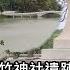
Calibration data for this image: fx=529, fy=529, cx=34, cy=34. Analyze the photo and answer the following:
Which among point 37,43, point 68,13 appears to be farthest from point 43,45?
point 68,13

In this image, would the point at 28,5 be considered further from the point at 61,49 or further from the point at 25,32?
the point at 61,49

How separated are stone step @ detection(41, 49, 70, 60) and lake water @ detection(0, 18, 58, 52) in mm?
91

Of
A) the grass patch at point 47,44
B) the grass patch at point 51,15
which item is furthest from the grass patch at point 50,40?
Answer: the grass patch at point 51,15

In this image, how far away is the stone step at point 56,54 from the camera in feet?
13.3

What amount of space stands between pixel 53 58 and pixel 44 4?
0.42 meters

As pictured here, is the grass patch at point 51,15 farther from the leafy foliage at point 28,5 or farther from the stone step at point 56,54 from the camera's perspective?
the stone step at point 56,54

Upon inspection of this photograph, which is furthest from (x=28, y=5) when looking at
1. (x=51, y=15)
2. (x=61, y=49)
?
(x=61, y=49)

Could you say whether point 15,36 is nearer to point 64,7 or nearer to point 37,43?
point 37,43

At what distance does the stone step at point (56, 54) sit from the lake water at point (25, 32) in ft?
0.30

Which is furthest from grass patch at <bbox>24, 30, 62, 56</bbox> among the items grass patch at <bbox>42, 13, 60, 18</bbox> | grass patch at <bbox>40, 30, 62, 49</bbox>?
grass patch at <bbox>42, 13, 60, 18</bbox>

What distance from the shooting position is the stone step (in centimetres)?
405

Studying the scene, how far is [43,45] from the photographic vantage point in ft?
13.4

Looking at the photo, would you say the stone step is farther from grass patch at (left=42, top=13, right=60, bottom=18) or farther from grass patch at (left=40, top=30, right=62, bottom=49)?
grass patch at (left=42, top=13, right=60, bottom=18)

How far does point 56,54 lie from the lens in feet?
13.3
